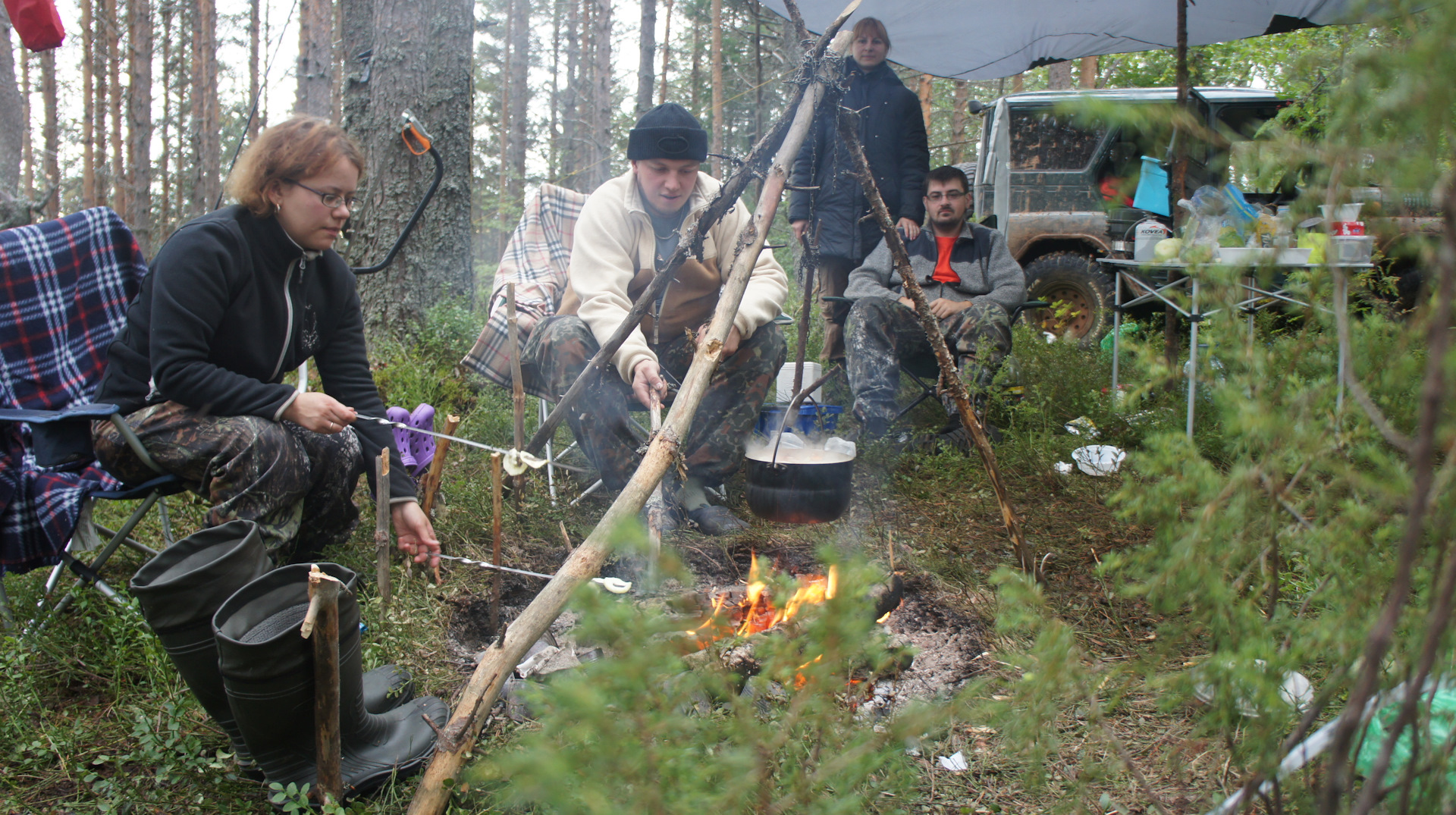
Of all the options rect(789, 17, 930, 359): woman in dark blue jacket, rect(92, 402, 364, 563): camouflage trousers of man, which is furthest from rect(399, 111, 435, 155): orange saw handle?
rect(789, 17, 930, 359): woman in dark blue jacket

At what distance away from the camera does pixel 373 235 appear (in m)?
5.14

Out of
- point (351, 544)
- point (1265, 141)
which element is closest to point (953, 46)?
point (351, 544)

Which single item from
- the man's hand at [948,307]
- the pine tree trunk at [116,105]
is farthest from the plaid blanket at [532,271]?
the pine tree trunk at [116,105]

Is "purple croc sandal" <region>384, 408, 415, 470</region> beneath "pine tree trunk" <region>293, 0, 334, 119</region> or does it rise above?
beneath

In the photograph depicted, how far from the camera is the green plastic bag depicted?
945 millimetres

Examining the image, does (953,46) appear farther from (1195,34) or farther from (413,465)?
(413,465)

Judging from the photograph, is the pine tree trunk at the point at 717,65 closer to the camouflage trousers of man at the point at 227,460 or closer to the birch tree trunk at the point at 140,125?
the birch tree trunk at the point at 140,125

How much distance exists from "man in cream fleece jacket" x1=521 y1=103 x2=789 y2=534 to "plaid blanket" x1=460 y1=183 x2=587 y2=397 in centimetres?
11

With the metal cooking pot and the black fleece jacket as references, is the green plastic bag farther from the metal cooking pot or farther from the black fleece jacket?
the black fleece jacket

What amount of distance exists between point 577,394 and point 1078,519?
2.21 metres

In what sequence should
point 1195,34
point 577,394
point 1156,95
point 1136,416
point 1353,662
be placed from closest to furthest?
point 1353,662 < point 577,394 < point 1136,416 < point 1195,34 < point 1156,95

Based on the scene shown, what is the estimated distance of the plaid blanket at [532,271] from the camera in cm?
367

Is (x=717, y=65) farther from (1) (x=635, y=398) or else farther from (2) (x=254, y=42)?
(1) (x=635, y=398)

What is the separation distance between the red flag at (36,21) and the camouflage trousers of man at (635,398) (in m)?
2.46
